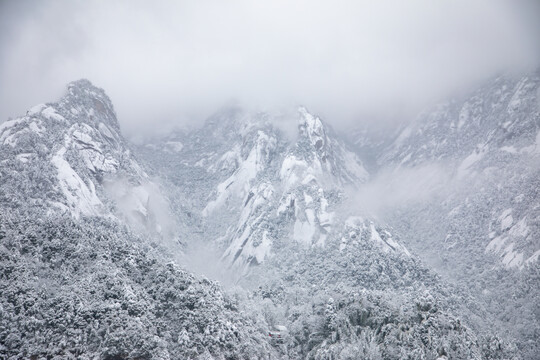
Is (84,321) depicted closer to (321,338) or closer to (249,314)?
(249,314)

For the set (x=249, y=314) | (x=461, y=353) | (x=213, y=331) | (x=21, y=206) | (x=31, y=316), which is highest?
(x=21, y=206)

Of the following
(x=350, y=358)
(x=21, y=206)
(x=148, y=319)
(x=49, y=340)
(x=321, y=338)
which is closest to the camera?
(x=49, y=340)

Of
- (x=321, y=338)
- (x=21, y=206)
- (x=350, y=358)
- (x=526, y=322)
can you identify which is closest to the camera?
(x=350, y=358)

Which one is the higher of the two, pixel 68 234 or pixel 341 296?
pixel 68 234

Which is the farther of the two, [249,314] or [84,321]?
[249,314]

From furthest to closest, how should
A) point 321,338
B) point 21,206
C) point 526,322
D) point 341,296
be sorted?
point 526,322, point 21,206, point 341,296, point 321,338

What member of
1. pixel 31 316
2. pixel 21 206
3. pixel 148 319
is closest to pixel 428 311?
pixel 148 319

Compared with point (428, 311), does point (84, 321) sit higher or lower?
higher

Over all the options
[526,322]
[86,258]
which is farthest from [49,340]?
[526,322]

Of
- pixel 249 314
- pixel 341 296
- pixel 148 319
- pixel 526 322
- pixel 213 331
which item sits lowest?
pixel 526 322

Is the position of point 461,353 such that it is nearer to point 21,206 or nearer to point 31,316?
point 31,316
